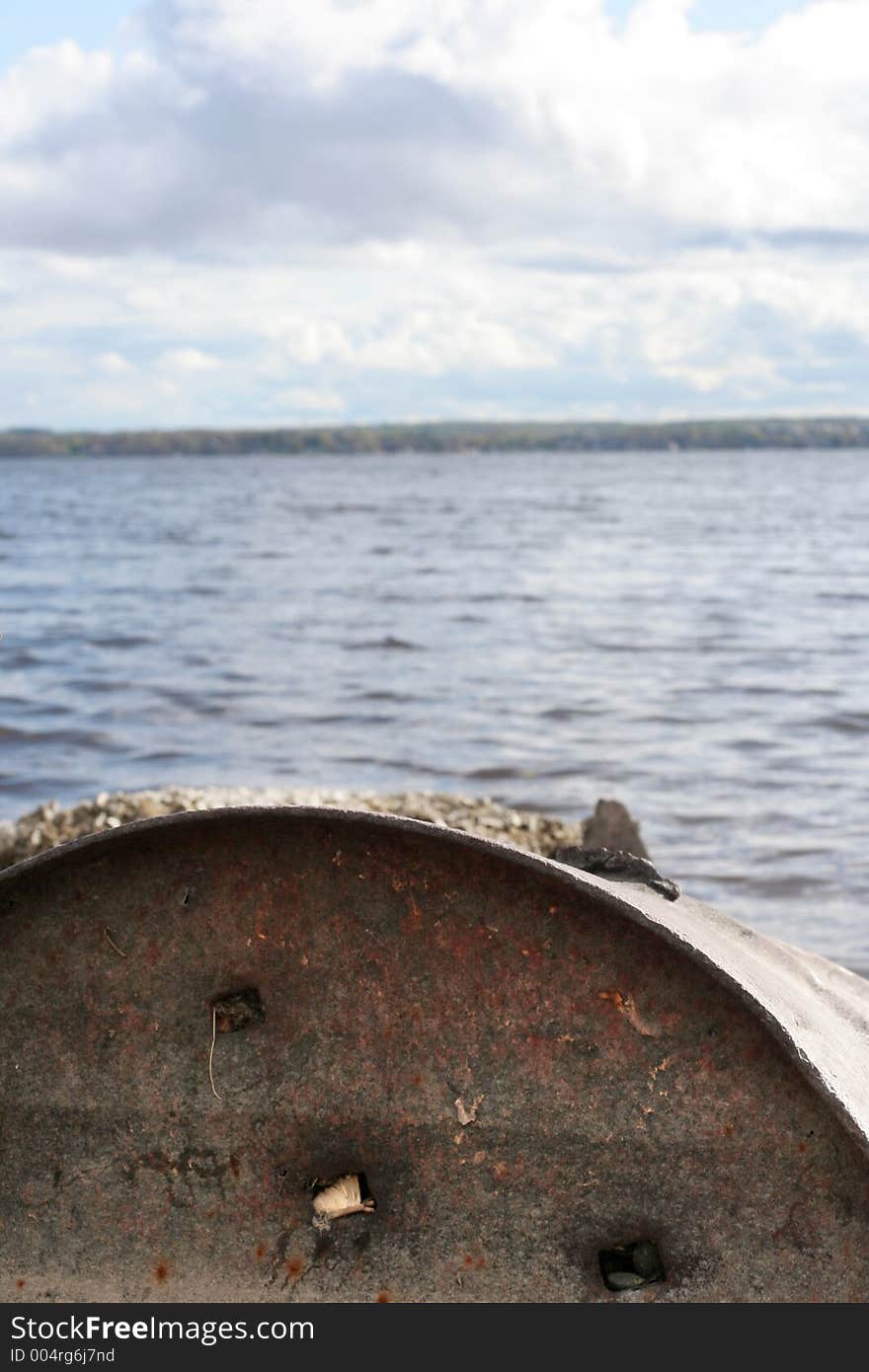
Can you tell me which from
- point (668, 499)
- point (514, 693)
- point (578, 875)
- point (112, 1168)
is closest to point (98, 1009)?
point (112, 1168)

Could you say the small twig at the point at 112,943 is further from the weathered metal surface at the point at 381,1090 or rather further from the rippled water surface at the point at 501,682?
the rippled water surface at the point at 501,682

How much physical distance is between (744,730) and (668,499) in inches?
2402

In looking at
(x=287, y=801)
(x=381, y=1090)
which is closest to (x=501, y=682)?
(x=287, y=801)

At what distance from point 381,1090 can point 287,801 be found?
7.15 metres

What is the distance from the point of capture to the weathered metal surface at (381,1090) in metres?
1.91

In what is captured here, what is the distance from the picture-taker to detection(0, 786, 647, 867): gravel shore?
8703 millimetres

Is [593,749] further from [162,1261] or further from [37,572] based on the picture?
[37,572]

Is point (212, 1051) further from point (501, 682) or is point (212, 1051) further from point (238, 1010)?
point (501, 682)

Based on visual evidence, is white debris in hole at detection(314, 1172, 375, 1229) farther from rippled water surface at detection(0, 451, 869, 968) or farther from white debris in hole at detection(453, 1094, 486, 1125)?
rippled water surface at detection(0, 451, 869, 968)

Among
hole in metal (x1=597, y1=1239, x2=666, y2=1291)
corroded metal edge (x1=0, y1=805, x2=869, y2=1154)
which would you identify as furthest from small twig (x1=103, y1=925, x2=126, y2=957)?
hole in metal (x1=597, y1=1239, x2=666, y2=1291)

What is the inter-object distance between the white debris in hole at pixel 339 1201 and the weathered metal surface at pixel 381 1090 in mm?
13

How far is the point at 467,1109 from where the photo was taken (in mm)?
1945

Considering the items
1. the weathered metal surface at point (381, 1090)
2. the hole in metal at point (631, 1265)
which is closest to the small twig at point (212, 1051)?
the weathered metal surface at point (381, 1090)

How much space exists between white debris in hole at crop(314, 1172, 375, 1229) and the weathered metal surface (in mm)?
13
